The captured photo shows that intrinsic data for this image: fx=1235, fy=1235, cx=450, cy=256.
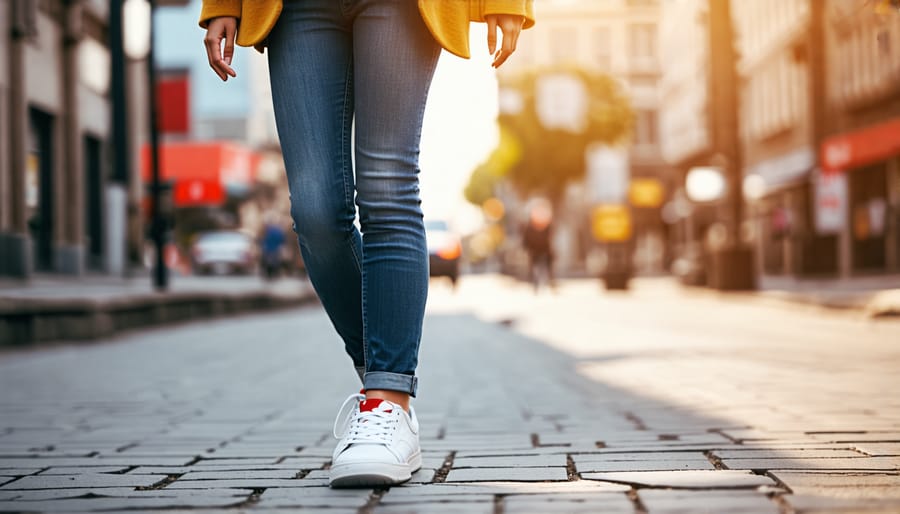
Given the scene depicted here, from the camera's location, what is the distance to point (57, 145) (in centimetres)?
2062

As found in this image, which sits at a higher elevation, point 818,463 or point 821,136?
point 821,136

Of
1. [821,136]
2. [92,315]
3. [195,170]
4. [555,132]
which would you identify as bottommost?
[92,315]

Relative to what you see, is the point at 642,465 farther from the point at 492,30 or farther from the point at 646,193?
the point at 646,193

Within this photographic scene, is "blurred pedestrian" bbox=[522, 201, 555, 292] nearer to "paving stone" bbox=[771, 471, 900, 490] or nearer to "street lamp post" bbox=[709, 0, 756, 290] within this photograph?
"street lamp post" bbox=[709, 0, 756, 290]

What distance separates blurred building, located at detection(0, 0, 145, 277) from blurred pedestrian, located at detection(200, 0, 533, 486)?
1422cm

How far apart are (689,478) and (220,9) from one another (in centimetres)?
168

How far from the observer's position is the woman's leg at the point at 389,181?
3146mm

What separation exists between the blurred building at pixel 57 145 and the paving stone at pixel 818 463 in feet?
48.6

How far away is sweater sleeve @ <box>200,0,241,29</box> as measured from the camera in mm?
3238

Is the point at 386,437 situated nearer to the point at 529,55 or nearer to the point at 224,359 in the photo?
the point at 224,359

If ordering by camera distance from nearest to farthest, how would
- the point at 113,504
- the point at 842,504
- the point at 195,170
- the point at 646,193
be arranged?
the point at 842,504 < the point at 113,504 < the point at 195,170 < the point at 646,193

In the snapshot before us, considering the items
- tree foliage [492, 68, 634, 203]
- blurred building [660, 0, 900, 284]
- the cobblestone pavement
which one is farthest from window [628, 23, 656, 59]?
the cobblestone pavement

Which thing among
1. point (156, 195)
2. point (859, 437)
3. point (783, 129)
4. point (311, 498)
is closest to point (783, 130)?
point (783, 129)

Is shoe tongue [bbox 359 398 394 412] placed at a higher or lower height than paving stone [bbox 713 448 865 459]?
higher
